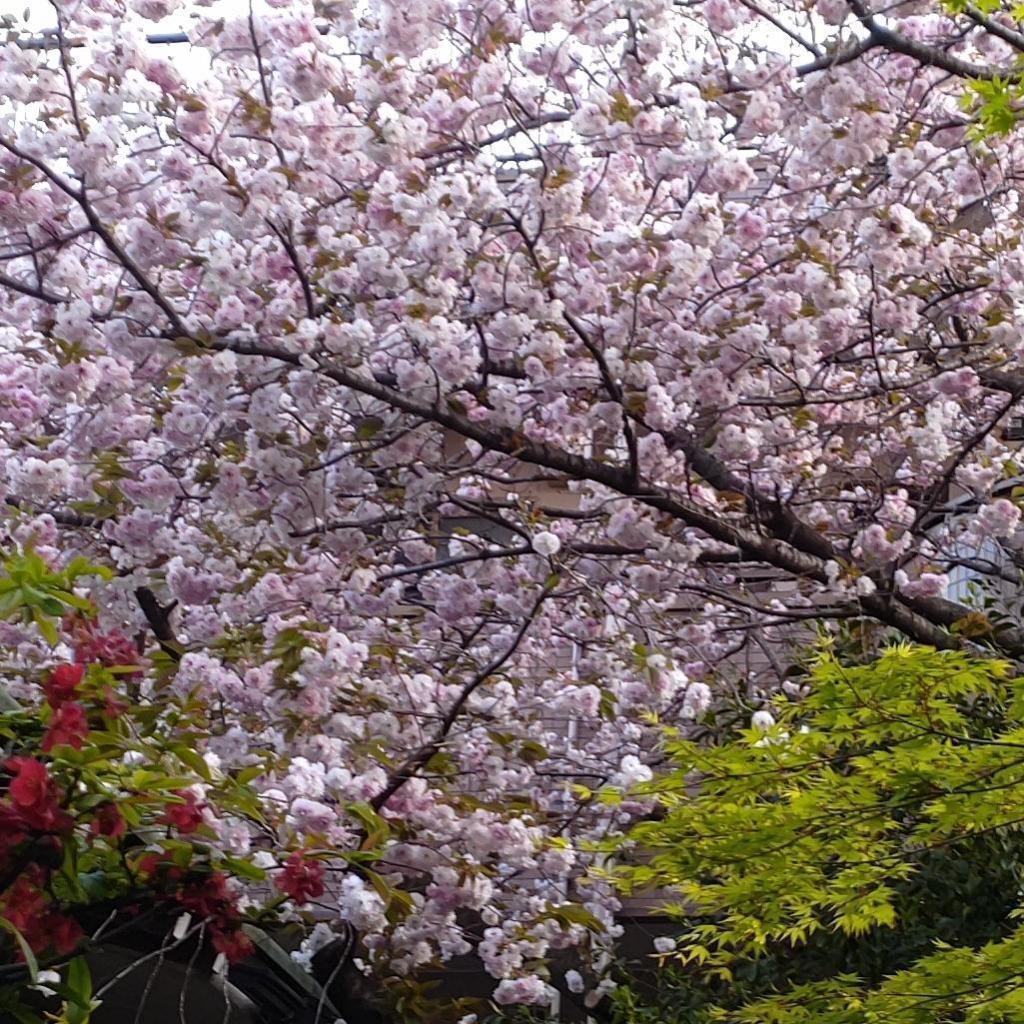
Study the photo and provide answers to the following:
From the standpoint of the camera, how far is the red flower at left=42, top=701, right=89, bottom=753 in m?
2.54

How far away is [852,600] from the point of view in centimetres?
575

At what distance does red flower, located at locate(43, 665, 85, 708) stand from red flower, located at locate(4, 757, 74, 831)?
126 mm

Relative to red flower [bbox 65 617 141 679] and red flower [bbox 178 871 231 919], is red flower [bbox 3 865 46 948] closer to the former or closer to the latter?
red flower [bbox 178 871 231 919]

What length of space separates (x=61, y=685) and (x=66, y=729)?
0.08 meters

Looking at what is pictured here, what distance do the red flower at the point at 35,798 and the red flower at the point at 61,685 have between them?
0.13m

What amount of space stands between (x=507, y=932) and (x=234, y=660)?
1.49m

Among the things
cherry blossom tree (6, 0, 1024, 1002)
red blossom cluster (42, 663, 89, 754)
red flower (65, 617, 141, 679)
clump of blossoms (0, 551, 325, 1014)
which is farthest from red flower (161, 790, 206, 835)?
cherry blossom tree (6, 0, 1024, 1002)

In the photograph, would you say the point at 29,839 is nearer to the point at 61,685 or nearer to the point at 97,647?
the point at 61,685

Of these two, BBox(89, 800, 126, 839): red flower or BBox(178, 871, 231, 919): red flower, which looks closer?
BBox(89, 800, 126, 839): red flower

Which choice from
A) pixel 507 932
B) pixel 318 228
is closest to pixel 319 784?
pixel 507 932

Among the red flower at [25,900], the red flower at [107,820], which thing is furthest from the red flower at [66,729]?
the red flower at [25,900]

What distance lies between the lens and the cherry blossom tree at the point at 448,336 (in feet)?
16.6

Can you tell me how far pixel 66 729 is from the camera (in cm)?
254

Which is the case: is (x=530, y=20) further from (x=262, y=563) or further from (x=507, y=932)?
(x=507, y=932)
